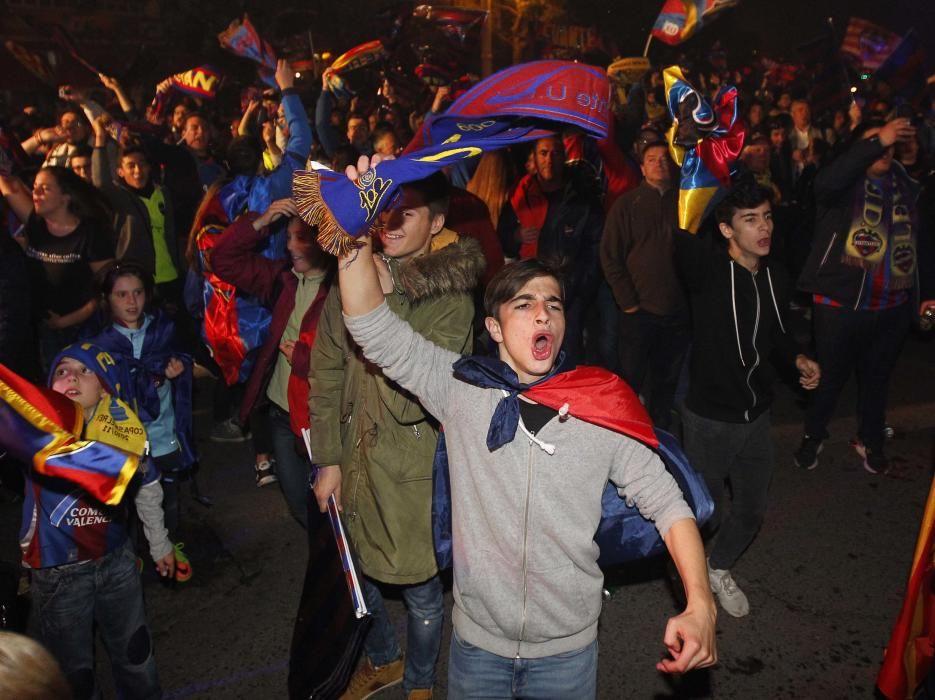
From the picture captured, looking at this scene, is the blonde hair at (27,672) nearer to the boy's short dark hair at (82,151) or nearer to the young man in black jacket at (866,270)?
the young man in black jacket at (866,270)

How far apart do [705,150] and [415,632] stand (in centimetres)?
259

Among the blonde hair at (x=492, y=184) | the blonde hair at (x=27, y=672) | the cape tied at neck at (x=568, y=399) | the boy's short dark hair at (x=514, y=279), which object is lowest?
the blonde hair at (x=492, y=184)

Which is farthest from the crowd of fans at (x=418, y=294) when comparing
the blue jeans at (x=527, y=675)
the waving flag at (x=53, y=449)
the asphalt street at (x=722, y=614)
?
the waving flag at (x=53, y=449)

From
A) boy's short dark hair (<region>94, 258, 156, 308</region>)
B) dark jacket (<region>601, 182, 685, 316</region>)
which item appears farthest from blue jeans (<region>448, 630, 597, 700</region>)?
dark jacket (<region>601, 182, 685, 316</region>)

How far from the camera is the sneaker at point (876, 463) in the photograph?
538cm

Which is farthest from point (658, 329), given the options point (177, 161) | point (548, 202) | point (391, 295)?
point (177, 161)

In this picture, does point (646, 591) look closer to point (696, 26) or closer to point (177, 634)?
point (177, 634)

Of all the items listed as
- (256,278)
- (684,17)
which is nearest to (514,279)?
(256,278)

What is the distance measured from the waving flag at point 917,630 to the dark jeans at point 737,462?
0.85 metres

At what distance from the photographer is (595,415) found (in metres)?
2.21

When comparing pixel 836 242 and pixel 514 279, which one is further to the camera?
Answer: pixel 836 242

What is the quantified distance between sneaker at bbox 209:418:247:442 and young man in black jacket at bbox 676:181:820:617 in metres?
3.78

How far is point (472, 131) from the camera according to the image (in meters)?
2.46

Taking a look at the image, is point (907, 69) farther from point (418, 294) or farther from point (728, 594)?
point (418, 294)
